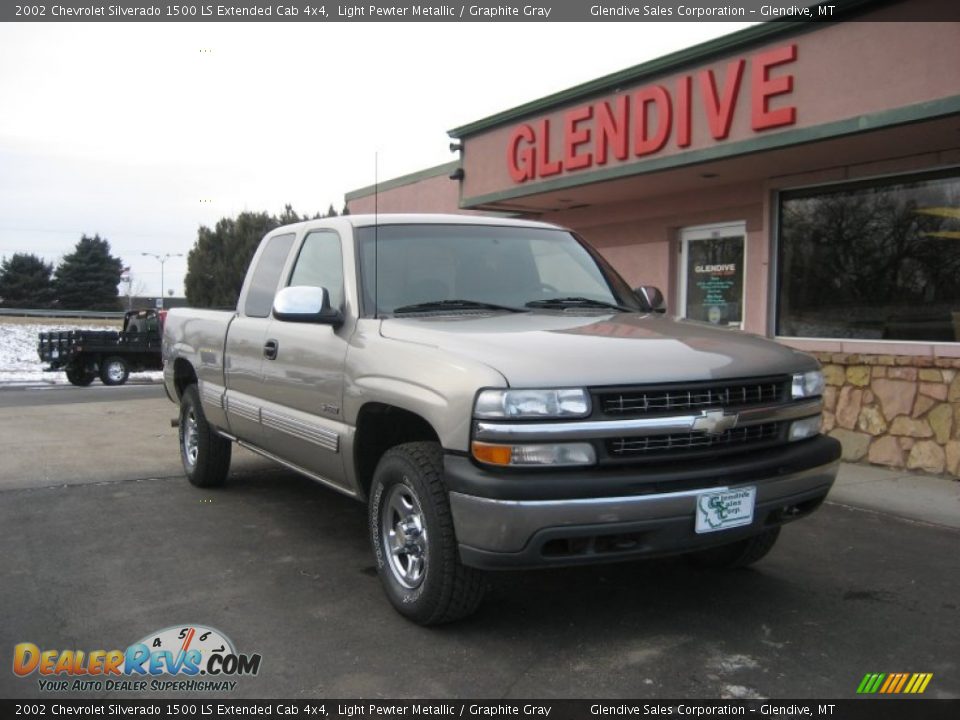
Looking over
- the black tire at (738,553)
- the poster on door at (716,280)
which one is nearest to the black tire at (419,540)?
the black tire at (738,553)

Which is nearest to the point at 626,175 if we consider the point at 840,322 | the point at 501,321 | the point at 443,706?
the point at 840,322

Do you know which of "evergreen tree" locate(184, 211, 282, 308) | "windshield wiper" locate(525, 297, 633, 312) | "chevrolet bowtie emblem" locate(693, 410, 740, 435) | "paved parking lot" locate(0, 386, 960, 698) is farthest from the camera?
"evergreen tree" locate(184, 211, 282, 308)

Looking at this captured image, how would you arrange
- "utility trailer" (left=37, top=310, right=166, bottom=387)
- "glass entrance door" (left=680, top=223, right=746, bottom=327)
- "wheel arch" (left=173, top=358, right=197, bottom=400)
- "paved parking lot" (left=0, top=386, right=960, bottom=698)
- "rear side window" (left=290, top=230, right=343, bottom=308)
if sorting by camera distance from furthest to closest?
"utility trailer" (left=37, top=310, right=166, bottom=387)
"glass entrance door" (left=680, top=223, right=746, bottom=327)
"wheel arch" (left=173, top=358, right=197, bottom=400)
"rear side window" (left=290, top=230, right=343, bottom=308)
"paved parking lot" (left=0, top=386, right=960, bottom=698)

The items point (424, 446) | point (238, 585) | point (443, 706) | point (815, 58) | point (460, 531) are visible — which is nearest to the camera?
point (443, 706)

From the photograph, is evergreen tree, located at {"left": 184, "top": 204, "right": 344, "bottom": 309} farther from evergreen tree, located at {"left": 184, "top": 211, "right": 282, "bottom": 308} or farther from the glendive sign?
the glendive sign

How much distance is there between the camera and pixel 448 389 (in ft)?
11.3

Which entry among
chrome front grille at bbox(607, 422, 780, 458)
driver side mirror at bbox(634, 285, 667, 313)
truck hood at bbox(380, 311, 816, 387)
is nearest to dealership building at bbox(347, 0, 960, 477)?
driver side mirror at bbox(634, 285, 667, 313)

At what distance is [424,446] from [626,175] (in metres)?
6.66

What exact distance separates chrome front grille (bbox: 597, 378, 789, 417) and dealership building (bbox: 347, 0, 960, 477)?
412 cm

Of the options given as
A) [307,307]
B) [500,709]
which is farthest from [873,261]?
[500,709]

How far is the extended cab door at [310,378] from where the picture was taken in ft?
14.5

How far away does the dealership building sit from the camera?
7.18 m

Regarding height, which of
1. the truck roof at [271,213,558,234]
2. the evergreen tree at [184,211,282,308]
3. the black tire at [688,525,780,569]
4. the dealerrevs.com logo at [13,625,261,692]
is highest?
the evergreen tree at [184,211,282,308]

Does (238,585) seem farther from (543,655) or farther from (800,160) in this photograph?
(800,160)
